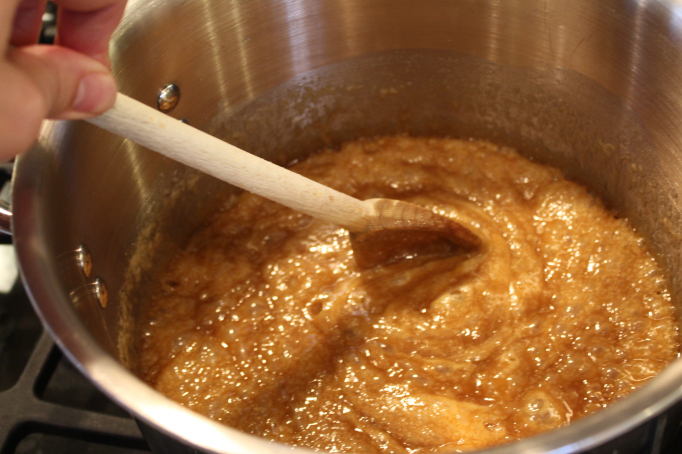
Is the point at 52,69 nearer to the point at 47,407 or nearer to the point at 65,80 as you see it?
the point at 65,80

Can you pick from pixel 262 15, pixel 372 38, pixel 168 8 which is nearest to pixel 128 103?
pixel 168 8

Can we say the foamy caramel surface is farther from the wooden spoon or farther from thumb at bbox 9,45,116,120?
thumb at bbox 9,45,116,120

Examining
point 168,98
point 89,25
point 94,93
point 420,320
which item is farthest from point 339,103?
point 94,93

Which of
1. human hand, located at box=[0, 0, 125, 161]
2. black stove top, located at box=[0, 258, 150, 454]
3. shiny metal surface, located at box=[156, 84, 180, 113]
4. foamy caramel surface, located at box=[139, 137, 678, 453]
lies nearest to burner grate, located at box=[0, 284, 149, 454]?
black stove top, located at box=[0, 258, 150, 454]

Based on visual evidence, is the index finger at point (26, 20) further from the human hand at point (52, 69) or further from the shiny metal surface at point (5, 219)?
the shiny metal surface at point (5, 219)

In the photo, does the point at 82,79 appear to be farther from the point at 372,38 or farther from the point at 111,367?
the point at 372,38

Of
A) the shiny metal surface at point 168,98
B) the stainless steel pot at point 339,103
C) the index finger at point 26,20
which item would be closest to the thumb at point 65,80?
the index finger at point 26,20
